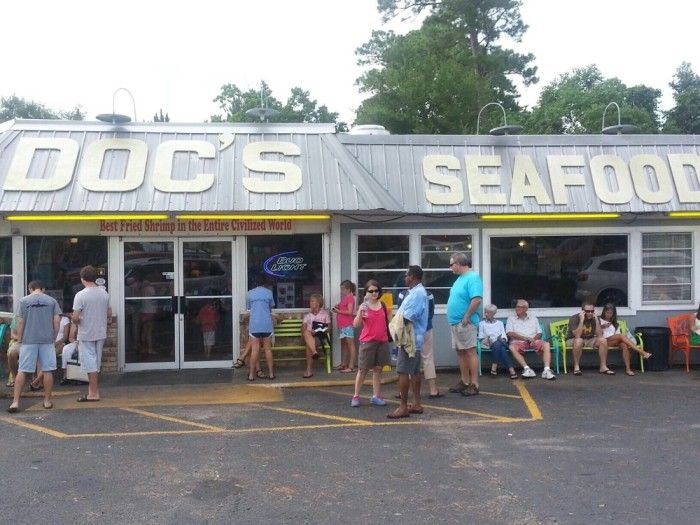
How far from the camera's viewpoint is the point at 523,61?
37.2 metres

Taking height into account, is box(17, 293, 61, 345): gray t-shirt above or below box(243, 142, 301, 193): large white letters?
below

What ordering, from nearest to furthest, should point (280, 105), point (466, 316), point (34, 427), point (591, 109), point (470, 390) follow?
point (34, 427) → point (466, 316) → point (470, 390) → point (591, 109) → point (280, 105)

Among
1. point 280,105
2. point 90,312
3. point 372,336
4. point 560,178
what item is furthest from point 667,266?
point 280,105

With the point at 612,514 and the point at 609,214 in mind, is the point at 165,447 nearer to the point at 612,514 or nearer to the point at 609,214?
the point at 612,514

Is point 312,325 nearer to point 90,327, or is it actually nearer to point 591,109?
point 90,327

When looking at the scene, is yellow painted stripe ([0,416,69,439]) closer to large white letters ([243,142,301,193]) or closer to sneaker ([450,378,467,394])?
large white letters ([243,142,301,193])

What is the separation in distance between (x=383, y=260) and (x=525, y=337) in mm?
2523

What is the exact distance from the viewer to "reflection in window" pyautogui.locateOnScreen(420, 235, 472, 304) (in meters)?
11.7

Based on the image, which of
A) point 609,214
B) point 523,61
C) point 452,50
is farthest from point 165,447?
point 523,61

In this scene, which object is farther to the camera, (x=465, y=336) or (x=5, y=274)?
(x=5, y=274)

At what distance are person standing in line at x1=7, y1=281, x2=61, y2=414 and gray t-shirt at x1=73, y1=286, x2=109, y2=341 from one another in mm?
400

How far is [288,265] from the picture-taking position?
11555 millimetres

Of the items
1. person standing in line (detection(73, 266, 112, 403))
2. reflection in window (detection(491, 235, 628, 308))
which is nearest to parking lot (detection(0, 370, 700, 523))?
person standing in line (detection(73, 266, 112, 403))

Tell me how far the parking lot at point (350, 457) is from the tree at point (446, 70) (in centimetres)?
2231
